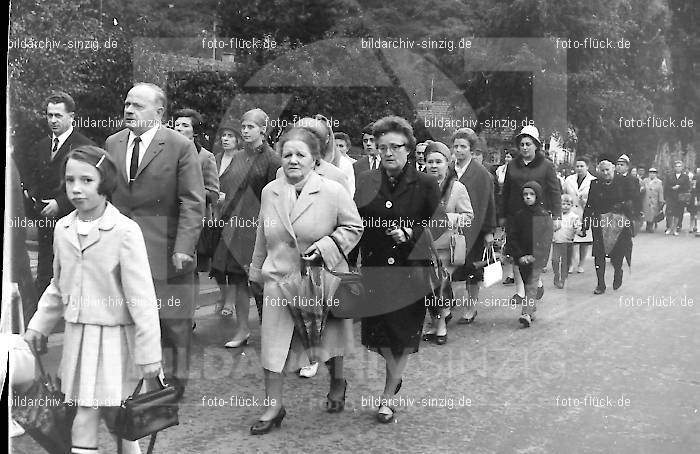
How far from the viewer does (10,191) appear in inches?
160

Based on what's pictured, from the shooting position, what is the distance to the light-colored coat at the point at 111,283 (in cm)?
335

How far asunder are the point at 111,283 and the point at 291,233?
1.13 metres

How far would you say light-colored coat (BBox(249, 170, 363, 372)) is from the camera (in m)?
4.27

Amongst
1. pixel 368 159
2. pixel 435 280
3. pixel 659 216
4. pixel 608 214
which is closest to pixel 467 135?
pixel 368 159

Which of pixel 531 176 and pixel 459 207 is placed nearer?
pixel 459 207

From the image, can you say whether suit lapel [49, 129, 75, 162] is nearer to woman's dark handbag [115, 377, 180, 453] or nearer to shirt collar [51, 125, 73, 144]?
shirt collar [51, 125, 73, 144]

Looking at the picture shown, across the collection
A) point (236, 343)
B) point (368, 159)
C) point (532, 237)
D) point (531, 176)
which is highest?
point (368, 159)

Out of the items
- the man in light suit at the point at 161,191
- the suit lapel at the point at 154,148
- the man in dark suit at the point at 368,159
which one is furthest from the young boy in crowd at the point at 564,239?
the suit lapel at the point at 154,148

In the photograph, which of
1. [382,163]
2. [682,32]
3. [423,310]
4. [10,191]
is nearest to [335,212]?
[382,163]

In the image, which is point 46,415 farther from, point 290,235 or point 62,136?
point 62,136

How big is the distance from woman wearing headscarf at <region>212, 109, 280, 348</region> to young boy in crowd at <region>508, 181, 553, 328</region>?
2474mm

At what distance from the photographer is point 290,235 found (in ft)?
14.0

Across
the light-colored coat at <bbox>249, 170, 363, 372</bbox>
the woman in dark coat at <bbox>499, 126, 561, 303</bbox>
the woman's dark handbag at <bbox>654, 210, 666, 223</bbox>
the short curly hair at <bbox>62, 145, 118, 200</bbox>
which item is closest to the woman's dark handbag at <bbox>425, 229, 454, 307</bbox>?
the light-colored coat at <bbox>249, 170, 363, 372</bbox>

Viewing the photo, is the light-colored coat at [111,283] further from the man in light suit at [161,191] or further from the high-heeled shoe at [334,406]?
the high-heeled shoe at [334,406]
